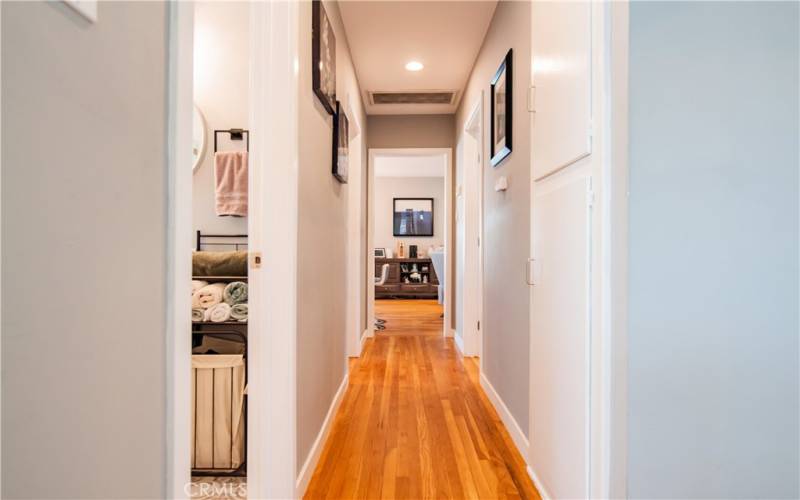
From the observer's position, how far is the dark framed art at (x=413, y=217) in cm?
788

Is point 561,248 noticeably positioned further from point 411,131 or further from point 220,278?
point 411,131

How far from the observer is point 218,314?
156cm

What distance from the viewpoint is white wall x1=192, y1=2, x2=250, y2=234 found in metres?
2.01

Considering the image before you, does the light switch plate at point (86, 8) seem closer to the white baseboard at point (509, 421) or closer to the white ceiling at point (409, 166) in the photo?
the white baseboard at point (509, 421)

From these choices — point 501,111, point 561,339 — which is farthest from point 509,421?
point 501,111

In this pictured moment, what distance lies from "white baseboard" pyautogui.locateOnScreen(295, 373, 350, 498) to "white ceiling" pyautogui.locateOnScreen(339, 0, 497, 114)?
244 centimetres

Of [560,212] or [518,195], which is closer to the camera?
[560,212]

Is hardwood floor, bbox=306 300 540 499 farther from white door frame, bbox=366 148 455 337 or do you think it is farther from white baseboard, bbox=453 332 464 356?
white door frame, bbox=366 148 455 337

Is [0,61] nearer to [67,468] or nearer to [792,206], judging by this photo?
[67,468]

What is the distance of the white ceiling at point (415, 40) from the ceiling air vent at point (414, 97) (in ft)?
0.30

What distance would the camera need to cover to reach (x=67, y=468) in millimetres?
474

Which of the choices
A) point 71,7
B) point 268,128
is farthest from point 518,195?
point 71,7

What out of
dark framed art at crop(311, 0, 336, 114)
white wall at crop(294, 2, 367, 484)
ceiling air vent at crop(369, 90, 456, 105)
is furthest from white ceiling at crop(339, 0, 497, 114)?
dark framed art at crop(311, 0, 336, 114)

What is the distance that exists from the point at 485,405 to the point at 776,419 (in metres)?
1.67
